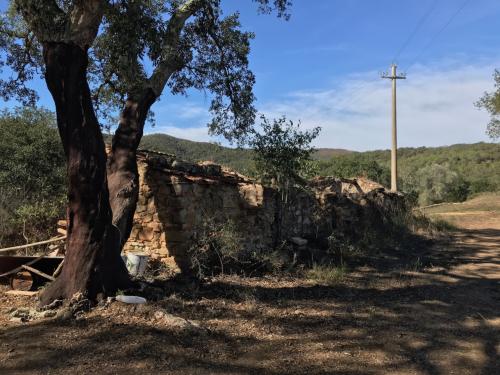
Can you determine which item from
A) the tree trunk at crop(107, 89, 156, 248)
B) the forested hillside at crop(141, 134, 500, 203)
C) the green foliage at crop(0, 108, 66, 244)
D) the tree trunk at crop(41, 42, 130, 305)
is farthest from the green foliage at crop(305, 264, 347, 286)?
the forested hillside at crop(141, 134, 500, 203)

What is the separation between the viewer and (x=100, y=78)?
893 centimetres

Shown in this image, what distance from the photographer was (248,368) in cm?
436

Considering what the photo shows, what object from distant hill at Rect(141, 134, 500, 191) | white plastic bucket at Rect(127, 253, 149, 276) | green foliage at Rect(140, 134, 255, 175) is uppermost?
distant hill at Rect(141, 134, 500, 191)

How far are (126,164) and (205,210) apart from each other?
2076 mm

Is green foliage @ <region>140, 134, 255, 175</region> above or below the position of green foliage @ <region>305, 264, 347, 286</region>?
above

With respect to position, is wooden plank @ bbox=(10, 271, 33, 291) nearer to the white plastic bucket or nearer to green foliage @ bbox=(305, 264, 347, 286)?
the white plastic bucket

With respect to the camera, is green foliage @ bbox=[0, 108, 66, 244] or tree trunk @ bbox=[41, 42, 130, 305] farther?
green foliage @ bbox=[0, 108, 66, 244]

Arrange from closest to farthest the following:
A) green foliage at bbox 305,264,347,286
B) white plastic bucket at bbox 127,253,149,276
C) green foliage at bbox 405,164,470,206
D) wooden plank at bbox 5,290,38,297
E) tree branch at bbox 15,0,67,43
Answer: tree branch at bbox 15,0,67,43 < wooden plank at bbox 5,290,38,297 < white plastic bucket at bbox 127,253,149,276 < green foliage at bbox 305,264,347,286 < green foliage at bbox 405,164,470,206

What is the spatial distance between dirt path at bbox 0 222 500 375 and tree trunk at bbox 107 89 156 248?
130 centimetres

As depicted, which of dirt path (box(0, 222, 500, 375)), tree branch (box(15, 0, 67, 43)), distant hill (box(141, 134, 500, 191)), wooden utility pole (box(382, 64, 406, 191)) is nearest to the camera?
dirt path (box(0, 222, 500, 375))

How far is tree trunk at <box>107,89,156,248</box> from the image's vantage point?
681 cm

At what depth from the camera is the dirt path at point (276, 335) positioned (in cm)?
438

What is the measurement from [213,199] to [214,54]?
2.86 metres

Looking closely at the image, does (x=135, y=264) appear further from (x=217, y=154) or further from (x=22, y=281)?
(x=217, y=154)
